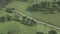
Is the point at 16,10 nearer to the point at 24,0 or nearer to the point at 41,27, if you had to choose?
the point at 24,0

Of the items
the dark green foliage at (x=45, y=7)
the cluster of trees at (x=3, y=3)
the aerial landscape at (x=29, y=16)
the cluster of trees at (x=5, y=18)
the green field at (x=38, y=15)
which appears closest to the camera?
the aerial landscape at (x=29, y=16)

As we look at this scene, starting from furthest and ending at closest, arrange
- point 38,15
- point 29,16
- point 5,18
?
point 38,15 → point 29,16 → point 5,18

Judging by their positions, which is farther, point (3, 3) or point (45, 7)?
point (3, 3)

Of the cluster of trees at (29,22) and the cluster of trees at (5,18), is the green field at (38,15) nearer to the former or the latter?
the cluster of trees at (29,22)

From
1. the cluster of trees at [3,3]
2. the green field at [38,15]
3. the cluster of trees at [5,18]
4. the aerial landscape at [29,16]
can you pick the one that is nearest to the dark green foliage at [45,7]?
the aerial landscape at [29,16]

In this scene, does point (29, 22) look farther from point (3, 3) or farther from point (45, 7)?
point (3, 3)

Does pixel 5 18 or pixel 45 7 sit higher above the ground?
pixel 45 7

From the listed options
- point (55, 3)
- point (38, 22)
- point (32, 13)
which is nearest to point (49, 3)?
point (55, 3)

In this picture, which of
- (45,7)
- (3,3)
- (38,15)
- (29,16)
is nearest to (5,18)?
(29,16)

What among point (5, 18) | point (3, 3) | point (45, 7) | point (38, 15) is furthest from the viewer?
point (3, 3)
